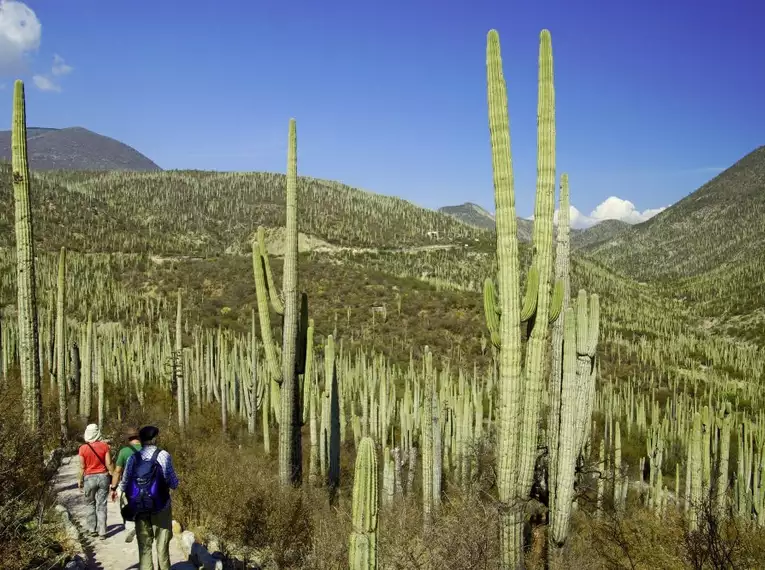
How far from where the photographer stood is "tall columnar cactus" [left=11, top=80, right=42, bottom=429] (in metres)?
6.73

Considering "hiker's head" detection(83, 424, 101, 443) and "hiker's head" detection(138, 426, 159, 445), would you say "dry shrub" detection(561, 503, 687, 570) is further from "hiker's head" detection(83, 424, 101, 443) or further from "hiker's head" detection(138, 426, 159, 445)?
"hiker's head" detection(83, 424, 101, 443)

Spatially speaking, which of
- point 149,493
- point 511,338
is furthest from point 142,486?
point 511,338

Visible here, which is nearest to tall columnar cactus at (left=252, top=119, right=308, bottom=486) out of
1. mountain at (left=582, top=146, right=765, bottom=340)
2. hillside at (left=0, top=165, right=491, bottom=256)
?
hillside at (left=0, top=165, right=491, bottom=256)

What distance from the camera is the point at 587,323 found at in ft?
22.2

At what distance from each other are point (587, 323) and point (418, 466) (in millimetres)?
8965

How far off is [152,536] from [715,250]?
90906mm

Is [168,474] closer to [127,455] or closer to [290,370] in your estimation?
[127,455]

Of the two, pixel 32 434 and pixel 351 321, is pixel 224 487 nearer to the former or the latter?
pixel 32 434

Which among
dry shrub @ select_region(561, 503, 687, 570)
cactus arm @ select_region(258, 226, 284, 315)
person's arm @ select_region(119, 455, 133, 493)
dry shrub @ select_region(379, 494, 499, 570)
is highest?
cactus arm @ select_region(258, 226, 284, 315)

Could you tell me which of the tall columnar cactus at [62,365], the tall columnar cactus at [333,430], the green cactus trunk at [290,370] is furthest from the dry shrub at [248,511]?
the tall columnar cactus at [62,365]

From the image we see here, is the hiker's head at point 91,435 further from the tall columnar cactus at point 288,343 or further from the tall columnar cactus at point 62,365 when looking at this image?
the tall columnar cactus at point 62,365

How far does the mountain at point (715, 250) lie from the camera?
4759cm

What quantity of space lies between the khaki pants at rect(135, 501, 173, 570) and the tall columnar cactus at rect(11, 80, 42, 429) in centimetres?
320

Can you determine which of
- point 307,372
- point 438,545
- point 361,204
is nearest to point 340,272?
point 307,372
